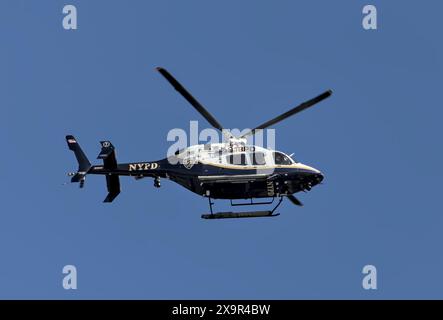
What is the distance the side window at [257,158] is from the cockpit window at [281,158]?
1.28ft

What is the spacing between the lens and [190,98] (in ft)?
92.5

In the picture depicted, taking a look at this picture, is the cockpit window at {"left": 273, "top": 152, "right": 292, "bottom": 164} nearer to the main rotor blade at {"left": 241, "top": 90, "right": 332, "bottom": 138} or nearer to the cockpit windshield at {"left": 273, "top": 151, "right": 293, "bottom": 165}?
the cockpit windshield at {"left": 273, "top": 151, "right": 293, "bottom": 165}

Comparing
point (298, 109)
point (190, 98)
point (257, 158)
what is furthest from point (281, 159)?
point (190, 98)

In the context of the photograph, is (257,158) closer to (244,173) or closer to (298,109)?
(244,173)

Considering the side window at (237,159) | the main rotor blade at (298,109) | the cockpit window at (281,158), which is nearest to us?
the main rotor blade at (298,109)

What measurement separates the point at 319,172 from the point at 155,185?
207 inches

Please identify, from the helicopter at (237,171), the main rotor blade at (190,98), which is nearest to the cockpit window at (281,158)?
the helicopter at (237,171)

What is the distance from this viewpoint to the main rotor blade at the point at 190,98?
90.0 feet

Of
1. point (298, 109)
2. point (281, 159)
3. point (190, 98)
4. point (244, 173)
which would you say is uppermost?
point (190, 98)

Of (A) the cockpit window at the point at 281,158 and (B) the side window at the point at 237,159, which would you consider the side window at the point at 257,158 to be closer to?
(B) the side window at the point at 237,159

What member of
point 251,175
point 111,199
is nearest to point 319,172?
point 251,175

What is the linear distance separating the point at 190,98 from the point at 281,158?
3.65 metres

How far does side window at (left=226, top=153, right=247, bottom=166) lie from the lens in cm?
2953
